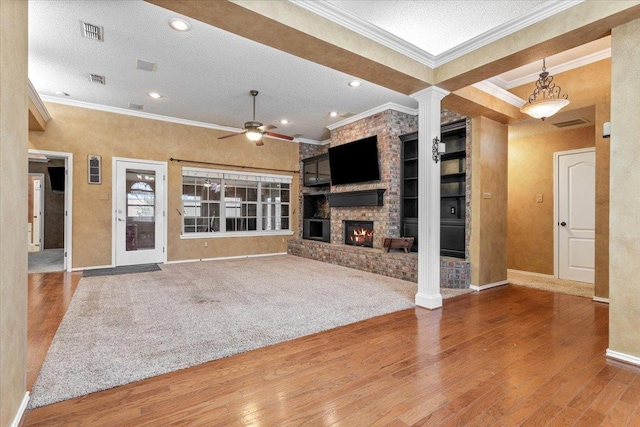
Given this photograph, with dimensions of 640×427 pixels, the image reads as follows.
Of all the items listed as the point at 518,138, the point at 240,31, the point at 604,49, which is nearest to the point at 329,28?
the point at 240,31

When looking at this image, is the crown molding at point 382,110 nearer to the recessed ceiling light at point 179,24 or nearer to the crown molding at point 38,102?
the recessed ceiling light at point 179,24

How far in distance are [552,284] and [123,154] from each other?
26.9ft

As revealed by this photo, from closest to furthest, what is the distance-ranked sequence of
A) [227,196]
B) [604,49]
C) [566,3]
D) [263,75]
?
[566,3] → [604,49] → [263,75] → [227,196]

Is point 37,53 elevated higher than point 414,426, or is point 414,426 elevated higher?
point 37,53

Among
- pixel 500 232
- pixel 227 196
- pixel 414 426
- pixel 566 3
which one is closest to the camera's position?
pixel 414 426

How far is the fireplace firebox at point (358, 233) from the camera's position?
6680 mm

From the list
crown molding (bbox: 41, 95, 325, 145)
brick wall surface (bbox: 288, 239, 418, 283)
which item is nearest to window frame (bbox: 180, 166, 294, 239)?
crown molding (bbox: 41, 95, 325, 145)

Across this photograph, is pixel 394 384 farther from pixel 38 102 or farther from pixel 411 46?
pixel 38 102

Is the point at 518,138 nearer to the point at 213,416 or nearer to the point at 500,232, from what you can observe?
the point at 500,232

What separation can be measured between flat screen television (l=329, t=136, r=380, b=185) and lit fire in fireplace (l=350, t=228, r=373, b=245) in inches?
41.8

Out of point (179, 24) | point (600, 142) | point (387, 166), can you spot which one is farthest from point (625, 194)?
point (179, 24)

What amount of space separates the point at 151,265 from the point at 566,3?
7280mm

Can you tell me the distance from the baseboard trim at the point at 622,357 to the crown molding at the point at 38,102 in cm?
727

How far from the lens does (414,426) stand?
1.69 metres
